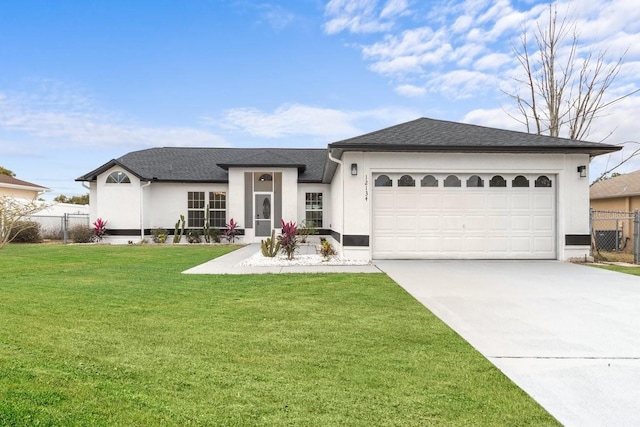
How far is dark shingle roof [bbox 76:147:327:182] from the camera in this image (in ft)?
64.7

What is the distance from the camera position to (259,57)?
20.2 m

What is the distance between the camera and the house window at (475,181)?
40.3 ft

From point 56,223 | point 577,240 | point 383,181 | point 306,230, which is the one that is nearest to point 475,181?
point 383,181

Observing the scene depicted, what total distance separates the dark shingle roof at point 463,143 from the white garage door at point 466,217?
35.7 inches

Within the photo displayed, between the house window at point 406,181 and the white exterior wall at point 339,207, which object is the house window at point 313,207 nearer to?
the white exterior wall at point 339,207

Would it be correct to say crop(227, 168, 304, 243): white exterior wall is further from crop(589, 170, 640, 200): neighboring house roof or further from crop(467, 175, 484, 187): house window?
crop(589, 170, 640, 200): neighboring house roof

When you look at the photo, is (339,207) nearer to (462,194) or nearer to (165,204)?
(462,194)

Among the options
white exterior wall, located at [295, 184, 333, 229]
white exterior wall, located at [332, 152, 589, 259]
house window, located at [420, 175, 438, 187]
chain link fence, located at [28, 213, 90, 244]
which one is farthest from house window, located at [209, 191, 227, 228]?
house window, located at [420, 175, 438, 187]

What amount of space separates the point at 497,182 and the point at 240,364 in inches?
431

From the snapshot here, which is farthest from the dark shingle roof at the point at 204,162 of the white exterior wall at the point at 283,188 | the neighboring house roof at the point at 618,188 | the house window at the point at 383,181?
the neighboring house roof at the point at 618,188

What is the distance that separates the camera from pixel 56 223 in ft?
75.5

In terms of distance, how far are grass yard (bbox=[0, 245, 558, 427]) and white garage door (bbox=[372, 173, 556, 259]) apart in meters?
5.60

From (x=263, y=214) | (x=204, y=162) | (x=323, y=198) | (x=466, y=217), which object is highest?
(x=204, y=162)

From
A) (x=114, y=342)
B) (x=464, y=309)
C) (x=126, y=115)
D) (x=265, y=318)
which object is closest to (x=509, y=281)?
(x=464, y=309)
